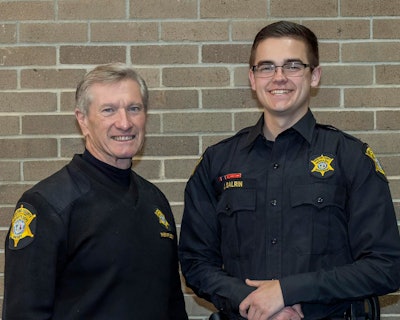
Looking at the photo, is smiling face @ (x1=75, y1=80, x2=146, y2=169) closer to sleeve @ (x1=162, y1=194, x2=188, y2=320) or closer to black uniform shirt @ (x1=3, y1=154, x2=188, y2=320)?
black uniform shirt @ (x1=3, y1=154, x2=188, y2=320)

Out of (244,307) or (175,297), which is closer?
(244,307)

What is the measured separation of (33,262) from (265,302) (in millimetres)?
820

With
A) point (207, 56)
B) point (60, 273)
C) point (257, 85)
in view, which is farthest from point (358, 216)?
A: point (207, 56)

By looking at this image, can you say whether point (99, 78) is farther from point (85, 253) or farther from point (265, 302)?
point (265, 302)

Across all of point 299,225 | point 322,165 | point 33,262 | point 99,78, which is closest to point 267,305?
point 299,225

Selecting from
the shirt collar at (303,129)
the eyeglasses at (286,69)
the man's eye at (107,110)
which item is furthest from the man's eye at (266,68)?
the man's eye at (107,110)

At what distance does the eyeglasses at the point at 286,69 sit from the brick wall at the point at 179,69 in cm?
83

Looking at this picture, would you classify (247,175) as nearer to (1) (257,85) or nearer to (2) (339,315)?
(1) (257,85)

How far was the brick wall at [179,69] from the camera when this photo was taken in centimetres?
375

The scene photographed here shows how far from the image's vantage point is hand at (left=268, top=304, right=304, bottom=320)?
8.98ft

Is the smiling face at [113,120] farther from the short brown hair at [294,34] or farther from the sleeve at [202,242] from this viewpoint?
Result: the short brown hair at [294,34]

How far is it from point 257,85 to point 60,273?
3.37 ft

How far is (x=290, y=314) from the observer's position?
9.02ft

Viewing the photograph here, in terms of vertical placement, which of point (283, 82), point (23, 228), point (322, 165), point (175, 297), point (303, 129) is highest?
point (283, 82)
